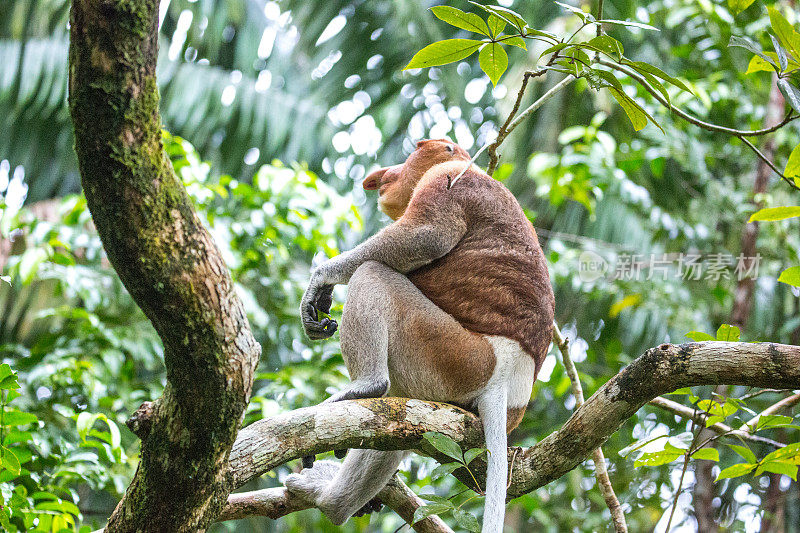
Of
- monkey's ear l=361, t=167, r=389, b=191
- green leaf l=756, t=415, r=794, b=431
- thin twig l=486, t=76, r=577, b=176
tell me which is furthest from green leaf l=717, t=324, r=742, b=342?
monkey's ear l=361, t=167, r=389, b=191

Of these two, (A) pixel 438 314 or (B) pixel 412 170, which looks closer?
(A) pixel 438 314

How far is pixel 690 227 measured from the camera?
7.04m

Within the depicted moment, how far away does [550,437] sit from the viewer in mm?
2582

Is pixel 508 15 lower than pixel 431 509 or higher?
higher

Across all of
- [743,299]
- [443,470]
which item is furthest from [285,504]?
[743,299]

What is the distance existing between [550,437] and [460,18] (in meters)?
1.46

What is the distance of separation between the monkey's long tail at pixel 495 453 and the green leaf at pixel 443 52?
1295 millimetres

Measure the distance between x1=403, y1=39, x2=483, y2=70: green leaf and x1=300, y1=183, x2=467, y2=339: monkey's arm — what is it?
36.5 inches

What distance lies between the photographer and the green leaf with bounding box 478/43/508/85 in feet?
7.43

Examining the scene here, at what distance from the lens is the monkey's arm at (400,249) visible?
3.00 meters

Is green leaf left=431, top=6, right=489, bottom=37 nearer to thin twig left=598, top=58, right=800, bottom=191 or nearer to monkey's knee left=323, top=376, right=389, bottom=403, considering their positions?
thin twig left=598, top=58, right=800, bottom=191

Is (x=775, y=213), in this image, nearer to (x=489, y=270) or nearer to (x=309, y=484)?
(x=489, y=270)

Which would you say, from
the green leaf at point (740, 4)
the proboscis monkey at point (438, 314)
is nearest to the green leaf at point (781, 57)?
the green leaf at point (740, 4)

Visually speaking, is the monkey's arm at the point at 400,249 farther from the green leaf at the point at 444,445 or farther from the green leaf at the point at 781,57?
the green leaf at the point at 781,57
